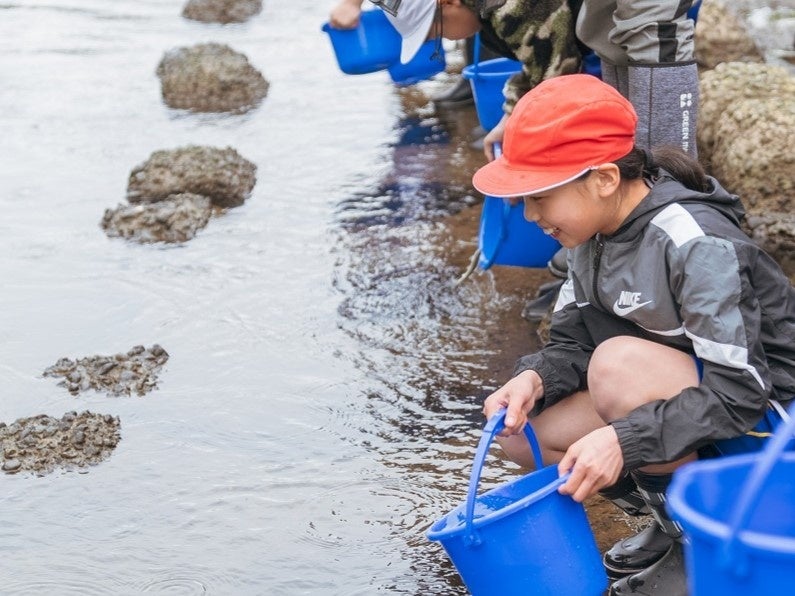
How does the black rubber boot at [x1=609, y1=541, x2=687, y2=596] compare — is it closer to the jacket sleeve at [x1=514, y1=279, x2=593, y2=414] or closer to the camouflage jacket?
the jacket sleeve at [x1=514, y1=279, x2=593, y2=414]

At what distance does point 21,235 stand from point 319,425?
2.29 metres

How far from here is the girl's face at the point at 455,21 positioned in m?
3.61

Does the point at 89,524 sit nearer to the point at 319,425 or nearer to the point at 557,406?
the point at 319,425

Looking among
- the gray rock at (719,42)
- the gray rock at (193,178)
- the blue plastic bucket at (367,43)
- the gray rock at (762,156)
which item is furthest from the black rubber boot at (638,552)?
the gray rock at (719,42)

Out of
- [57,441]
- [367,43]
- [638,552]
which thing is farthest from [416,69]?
[638,552]

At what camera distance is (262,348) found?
163 inches

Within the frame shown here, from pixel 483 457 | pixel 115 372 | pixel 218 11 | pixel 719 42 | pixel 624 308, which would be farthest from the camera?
pixel 218 11

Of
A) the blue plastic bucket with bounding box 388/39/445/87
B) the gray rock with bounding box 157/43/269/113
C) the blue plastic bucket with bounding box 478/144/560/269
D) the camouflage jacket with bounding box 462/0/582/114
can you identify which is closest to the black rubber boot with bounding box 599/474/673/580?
the blue plastic bucket with bounding box 478/144/560/269

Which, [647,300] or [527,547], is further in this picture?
[647,300]

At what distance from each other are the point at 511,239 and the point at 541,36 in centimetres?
67

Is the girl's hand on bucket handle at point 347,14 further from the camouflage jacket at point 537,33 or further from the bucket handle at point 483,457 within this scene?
the bucket handle at point 483,457

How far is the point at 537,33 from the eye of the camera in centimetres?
365

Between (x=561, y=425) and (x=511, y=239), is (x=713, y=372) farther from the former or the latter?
(x=511, y=239)

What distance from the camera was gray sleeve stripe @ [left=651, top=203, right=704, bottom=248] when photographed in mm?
2369
